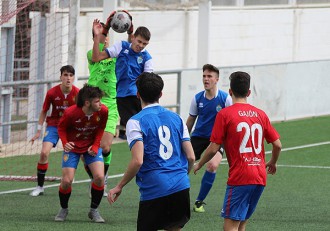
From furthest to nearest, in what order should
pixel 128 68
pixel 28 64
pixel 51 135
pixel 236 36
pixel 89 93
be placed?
pixel 236 36 → pixel 28 64 → pixel 51 135 → pixel 128 68 → pixel 89 93

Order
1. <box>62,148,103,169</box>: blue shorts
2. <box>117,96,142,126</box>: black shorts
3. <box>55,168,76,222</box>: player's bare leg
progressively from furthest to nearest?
<box>117,96,142,126</box>: black shorts → <box>62,148,103,169</box>: blue shorts → <box>55,168,76,222</box>: player's bare leg

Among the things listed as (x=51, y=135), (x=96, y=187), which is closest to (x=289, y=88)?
(x=51, y=135)

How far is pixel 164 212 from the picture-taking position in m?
8.09

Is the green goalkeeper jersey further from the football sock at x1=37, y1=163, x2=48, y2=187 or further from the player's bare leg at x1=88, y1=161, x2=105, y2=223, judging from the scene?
the player's bare leg at x1=88, y1=161, x2=105, y2=223

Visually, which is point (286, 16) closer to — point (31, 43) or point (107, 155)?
point (31, 43)

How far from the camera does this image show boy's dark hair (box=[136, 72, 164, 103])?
806cm

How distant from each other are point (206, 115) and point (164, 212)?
426 centimetres

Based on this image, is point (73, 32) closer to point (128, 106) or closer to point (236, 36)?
point (128, 106)

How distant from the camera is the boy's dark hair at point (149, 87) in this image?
806 centimetres

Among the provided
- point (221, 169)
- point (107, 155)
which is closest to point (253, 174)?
point (107, 155)

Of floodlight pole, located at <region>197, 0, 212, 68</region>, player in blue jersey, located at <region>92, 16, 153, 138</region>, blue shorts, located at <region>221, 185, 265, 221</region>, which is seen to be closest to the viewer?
blue shorts, located at <region>221, 185, 265, 221</region>

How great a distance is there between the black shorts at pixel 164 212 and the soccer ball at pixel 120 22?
4.41 meters

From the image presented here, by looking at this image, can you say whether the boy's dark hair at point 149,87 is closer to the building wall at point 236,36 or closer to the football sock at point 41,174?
the football sock at point 41,174

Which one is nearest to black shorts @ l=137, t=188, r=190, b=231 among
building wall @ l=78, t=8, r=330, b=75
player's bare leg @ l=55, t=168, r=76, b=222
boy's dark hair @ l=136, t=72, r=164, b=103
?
boy's dark hair @ l=136, t=72, r=164, b=103
